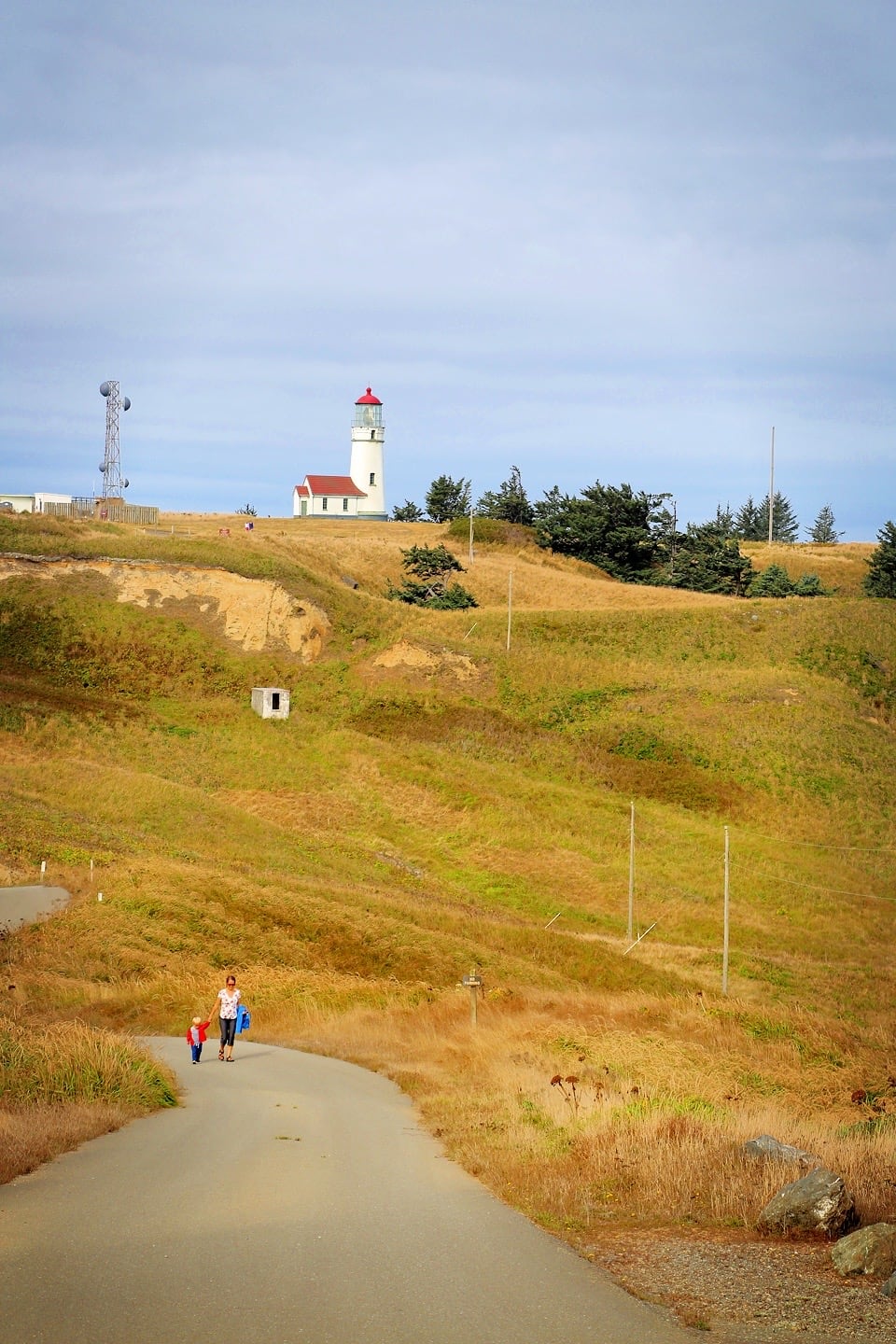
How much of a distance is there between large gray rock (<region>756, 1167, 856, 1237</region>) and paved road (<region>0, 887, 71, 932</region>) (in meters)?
23.7

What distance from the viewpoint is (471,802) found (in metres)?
60.4

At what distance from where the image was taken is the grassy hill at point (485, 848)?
16.1m

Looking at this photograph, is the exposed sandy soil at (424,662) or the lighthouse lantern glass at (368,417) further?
the lighthouse lantern glass at (368,417)

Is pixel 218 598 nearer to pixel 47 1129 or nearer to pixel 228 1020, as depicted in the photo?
pixel 228 1020

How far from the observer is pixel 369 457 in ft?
464

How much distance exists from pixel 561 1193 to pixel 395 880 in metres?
38.4

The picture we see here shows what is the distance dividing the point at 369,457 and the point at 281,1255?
135595mm

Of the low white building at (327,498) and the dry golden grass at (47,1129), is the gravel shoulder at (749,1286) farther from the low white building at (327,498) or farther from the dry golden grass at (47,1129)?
the low white building at (327,498)

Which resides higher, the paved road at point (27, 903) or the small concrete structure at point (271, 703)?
the small concrete structure at point (271, 703)

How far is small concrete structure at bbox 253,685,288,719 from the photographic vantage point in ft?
231

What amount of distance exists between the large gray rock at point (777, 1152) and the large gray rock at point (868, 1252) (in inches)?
94.8

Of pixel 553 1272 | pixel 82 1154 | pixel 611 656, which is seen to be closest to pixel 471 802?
pixel 611 656

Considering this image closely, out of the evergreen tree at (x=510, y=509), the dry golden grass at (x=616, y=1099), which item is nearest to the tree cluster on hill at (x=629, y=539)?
the evergreen tree at (x=510, y=509)

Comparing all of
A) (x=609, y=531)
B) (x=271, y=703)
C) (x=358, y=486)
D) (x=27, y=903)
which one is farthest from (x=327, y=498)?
(x=27, y=903)
